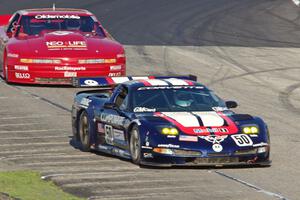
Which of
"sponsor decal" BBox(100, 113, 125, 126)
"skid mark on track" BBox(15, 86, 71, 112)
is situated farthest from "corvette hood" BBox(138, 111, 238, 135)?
"skid mark on track" BBox(15, 86, 71, 112)

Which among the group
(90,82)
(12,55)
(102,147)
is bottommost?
(12,55)

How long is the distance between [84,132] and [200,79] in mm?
8380

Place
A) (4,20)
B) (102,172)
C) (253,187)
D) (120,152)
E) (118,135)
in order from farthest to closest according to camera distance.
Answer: (4,20)
(118,135)
(120,152)
(102,172)
(253,187)

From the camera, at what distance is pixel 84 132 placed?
16859 mm

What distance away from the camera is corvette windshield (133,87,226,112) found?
15680 millimetres

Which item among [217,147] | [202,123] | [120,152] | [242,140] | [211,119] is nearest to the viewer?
[217,147]

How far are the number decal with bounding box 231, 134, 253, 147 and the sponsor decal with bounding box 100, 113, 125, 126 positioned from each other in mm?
1694

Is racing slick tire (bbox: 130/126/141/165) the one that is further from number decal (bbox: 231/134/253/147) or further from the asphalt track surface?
number decal (bbox: 231/134/253/147)

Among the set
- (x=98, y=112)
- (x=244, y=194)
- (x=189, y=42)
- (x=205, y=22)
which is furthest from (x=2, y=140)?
(x=205, y=22)

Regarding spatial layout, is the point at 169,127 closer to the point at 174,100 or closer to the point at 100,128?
the point at 174,100

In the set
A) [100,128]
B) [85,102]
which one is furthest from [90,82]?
[100,128]

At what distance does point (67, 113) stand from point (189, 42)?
10097 millimetres

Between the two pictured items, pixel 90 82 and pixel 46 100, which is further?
pixel 46 100

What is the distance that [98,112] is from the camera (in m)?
16.4
